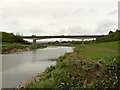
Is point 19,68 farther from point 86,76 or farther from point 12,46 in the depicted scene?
point 12,46

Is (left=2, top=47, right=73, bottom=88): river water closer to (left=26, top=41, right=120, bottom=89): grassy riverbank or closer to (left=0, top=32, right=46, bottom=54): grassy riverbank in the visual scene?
(left=26, top=41, right=120, bottom=89): grassy riverbank

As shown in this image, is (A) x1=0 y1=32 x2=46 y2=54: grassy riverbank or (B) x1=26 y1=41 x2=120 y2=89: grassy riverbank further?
(A) x1=0 y1=32 x2=46 y2=54: grassy riverbank

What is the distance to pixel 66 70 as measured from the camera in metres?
22.2

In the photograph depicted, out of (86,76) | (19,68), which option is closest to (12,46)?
(19,68)

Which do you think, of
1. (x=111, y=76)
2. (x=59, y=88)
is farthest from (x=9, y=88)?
(x=111, y=76)

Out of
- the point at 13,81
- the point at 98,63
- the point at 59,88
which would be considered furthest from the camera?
the point at 13,81

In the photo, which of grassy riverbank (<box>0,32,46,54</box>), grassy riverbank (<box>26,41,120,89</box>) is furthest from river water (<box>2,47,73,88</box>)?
grassy riverbank (<box>0,32,46,54</box>)

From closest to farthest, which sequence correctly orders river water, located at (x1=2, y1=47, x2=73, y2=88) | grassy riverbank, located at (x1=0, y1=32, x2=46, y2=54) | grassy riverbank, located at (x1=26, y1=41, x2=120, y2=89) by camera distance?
grassy riverbank, located at (x1=26, y1=41, x2=120, y2=89) → river water, located at (x1=2, y1=47, x2=73, y2=88) → grassy riverbank, located at (x1=0, y1=32, x2=46, y2=54)

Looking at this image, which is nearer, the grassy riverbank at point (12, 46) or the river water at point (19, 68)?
the river water at point (19, 68)

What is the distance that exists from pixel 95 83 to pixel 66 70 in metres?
2.83

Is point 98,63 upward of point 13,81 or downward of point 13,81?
upward

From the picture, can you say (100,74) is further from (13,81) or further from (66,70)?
(13,81)

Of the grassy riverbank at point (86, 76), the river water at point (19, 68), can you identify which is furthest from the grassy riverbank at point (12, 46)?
the grassy riverbank at point (86, 76)

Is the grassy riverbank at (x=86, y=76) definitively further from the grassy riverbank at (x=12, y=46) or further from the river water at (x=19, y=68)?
the grassy riverbank at (x=12, y=46)
